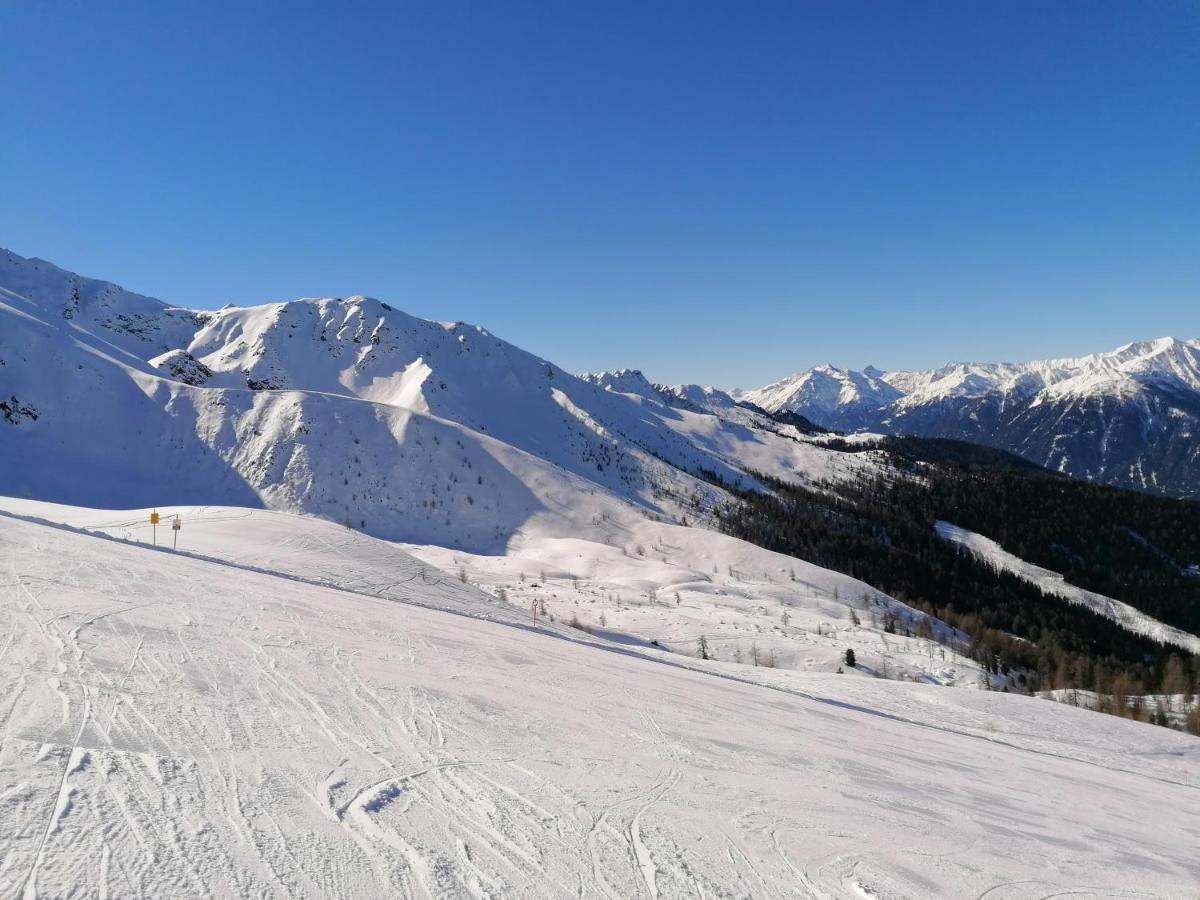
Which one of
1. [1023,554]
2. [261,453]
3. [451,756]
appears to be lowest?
[261,453]

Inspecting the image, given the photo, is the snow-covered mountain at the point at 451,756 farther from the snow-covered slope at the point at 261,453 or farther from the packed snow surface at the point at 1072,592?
the packed snow surface at the point at 1072,592

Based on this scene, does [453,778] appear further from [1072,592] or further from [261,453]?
[1072,592]

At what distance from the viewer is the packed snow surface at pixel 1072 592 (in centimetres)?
10181

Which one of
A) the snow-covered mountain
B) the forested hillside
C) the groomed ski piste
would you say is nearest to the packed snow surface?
the forested hillside

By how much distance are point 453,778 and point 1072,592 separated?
14976cm

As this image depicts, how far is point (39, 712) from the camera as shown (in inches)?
253

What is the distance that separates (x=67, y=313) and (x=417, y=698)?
194378 mm

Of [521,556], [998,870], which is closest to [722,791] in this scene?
[998,870]

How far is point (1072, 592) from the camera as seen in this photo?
11775 centimetres

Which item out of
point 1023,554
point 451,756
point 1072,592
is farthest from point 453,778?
point 1023,554

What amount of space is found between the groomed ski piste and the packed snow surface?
404ft

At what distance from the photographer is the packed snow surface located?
101812mm

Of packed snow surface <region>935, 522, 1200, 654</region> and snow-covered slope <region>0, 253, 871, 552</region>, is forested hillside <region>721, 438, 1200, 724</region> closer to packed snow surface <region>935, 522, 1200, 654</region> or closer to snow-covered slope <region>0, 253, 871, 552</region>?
packed snow surface <region>935, 522, 1200, 654</region>

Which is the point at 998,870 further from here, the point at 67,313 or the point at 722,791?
the point at 67,313
